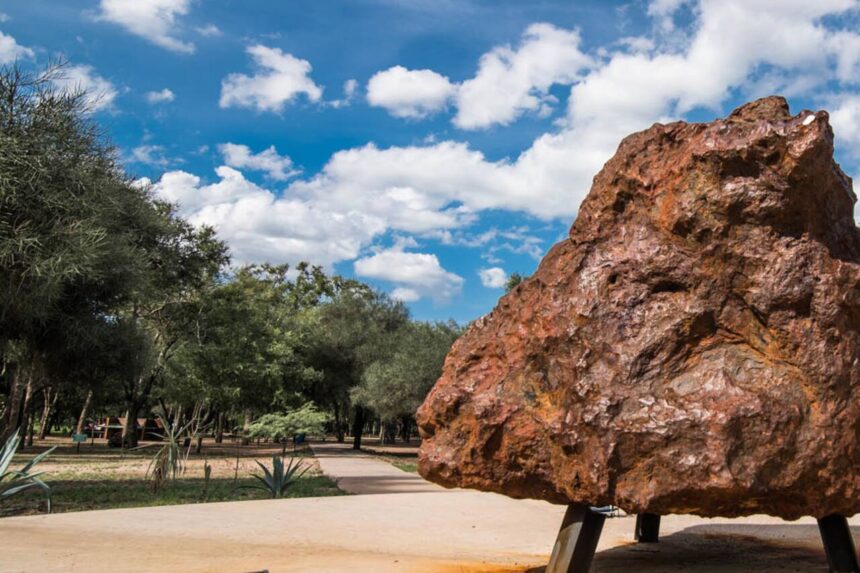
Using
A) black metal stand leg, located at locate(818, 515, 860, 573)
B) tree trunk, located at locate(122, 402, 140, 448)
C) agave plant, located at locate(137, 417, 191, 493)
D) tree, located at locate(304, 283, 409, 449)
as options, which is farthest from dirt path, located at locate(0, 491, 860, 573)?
tree, located at locate(304, 283, 409, 449)

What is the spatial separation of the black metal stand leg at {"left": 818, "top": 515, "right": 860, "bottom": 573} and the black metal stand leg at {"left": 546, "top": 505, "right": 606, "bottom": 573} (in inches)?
65.4

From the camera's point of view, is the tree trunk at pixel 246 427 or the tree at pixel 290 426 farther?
the tree trunk at pixel 246 427

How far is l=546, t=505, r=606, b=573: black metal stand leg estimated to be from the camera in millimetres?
5375

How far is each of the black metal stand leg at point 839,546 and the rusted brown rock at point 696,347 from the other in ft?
2.09

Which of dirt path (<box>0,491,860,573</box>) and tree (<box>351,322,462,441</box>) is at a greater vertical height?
tree (<box>351,322,462,441</box>)

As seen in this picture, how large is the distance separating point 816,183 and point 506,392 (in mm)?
2618

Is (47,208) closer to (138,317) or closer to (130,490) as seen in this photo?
(130,490)

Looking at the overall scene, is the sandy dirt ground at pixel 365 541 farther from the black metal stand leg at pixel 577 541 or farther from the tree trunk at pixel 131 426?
the tree trunk at pixel 131 426

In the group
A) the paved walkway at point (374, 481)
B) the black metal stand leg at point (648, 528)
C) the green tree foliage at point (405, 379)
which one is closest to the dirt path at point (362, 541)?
the black metal stand leg at point (648, 528)

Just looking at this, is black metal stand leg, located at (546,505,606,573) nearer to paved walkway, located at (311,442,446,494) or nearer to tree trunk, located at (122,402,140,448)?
paved walkway, located at (311,442,446,494)

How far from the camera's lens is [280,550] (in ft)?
25.0

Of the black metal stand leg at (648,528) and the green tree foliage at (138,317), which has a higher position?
the green tree foliage at (138,317)

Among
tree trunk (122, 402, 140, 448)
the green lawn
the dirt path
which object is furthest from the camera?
tree trunk (122, 402, 140, 448)

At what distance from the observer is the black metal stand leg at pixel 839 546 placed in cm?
541
